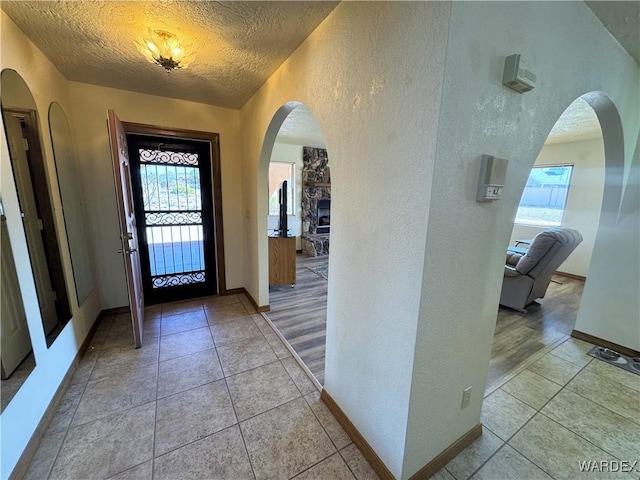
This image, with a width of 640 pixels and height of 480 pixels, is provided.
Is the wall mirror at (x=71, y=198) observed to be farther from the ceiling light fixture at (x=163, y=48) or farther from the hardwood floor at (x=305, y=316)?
the hardwood floor at (x=305, y=316)

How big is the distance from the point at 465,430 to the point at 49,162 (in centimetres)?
339

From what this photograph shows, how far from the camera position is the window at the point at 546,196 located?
4.95 m

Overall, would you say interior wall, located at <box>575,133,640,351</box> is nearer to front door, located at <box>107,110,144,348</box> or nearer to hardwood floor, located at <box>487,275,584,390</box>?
hardwood floor, located at <box>487,275,584,390</box>

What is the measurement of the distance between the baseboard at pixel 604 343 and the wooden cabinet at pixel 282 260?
337 centimetres

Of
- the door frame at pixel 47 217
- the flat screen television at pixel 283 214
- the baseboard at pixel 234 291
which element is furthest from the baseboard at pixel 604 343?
the door frame at pixel 47 217

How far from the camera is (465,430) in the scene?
4.84 feet

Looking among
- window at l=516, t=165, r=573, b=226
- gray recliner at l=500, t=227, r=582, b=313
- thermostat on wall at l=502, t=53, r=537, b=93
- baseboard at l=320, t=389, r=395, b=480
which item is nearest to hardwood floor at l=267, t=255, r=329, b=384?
baseboard at l=320, t=389, r=395, b=480

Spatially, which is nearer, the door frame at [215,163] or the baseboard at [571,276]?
the door frame at [215,163]

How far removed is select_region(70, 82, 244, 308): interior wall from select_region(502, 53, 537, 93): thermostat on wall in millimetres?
2944

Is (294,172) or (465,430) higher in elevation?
(294,172)

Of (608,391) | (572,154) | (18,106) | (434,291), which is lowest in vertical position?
(608,391)

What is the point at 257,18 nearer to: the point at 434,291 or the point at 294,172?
the point at 434,291

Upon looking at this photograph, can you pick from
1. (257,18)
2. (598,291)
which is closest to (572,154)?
(598,291)

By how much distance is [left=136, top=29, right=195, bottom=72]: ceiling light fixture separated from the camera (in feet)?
5.31
